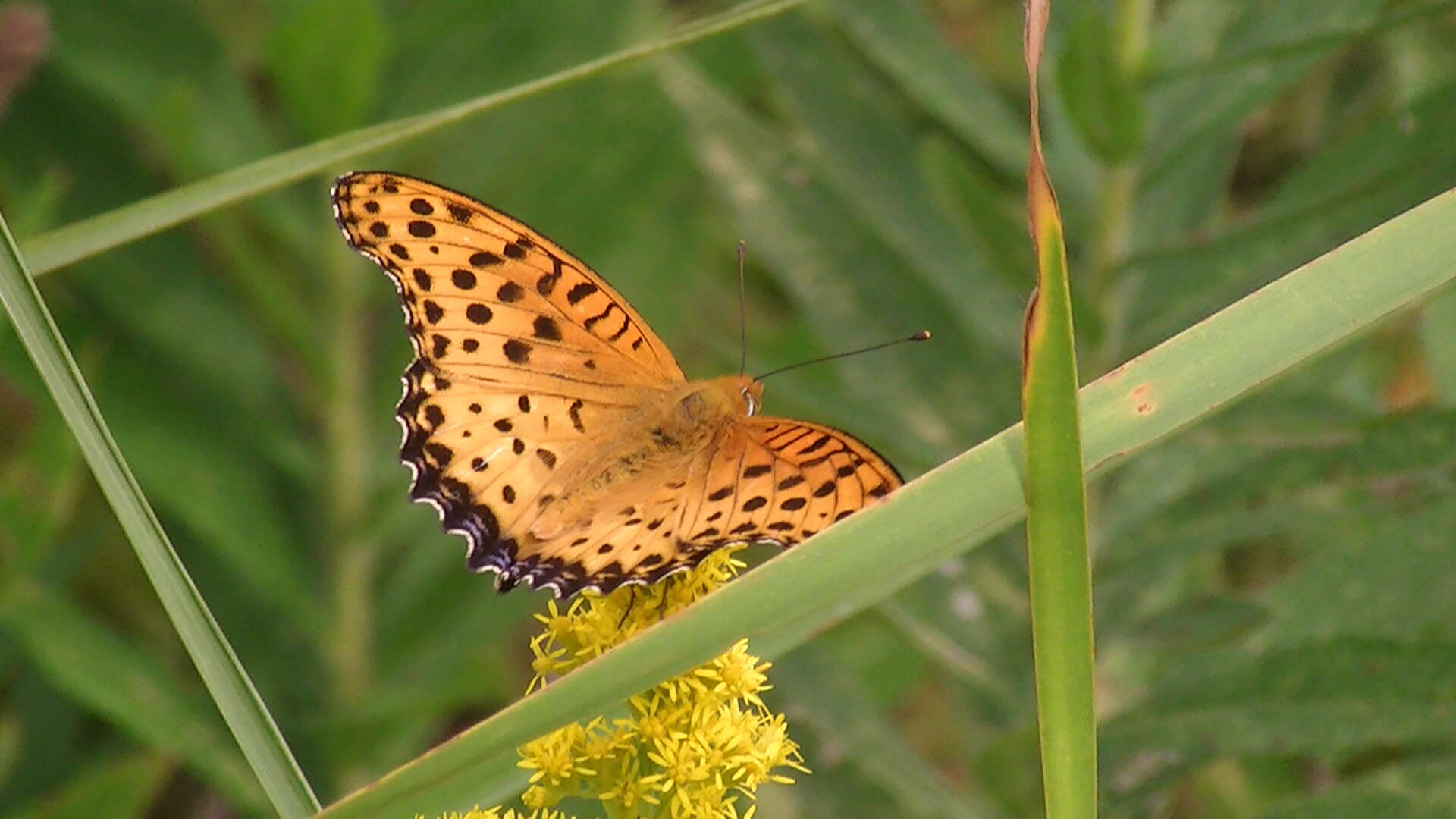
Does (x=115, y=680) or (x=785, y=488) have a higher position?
(x=115, y=680)

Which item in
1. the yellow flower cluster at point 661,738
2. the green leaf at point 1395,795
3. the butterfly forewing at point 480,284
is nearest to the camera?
the yellow flower cluster at point 661,738

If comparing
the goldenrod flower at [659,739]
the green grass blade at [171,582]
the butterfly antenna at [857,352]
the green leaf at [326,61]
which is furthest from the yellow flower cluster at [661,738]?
the green leaf at [326,61]

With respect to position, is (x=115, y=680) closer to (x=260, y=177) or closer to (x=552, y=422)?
(x=552, y=422)

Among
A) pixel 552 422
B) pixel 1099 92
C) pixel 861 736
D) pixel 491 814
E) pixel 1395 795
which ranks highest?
pixel 1099 92

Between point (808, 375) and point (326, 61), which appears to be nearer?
point (326, 61)

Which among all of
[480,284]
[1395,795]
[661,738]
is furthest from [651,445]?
[1395,795]

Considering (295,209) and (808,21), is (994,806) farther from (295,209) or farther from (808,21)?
(295,209)

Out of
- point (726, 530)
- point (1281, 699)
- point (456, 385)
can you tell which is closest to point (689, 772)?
point (726, 530)

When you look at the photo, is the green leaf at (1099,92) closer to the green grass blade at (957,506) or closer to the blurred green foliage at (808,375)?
the blurred green foliage at (808,375)
